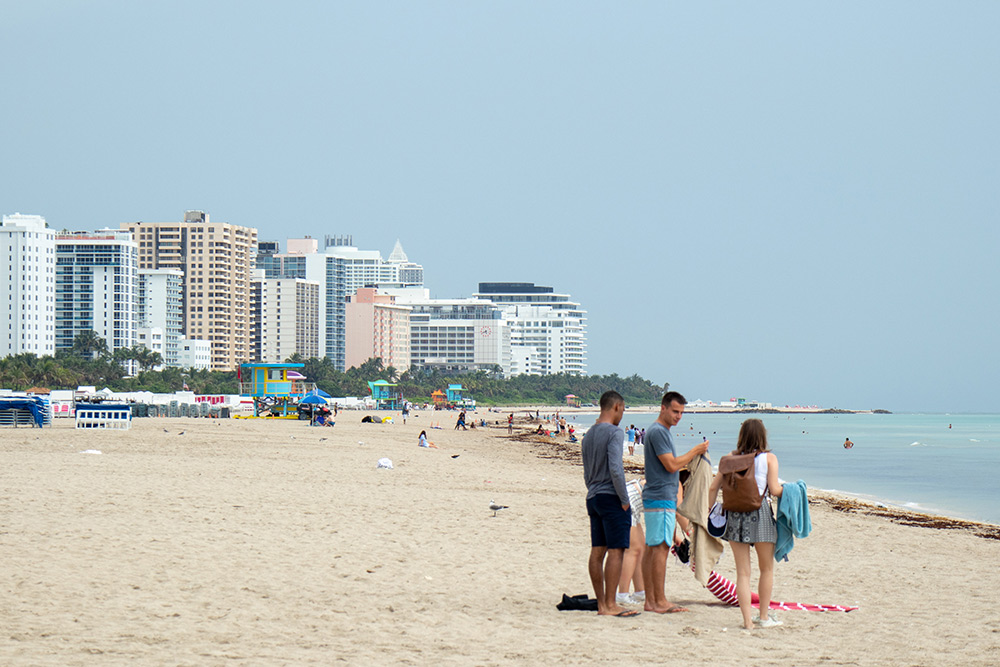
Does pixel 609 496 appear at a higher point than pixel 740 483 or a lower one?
lower

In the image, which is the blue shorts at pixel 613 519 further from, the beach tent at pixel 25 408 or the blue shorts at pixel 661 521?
the beach tent at pixel 25 408

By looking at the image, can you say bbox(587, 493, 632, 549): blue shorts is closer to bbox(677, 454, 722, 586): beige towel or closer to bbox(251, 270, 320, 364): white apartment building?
bbox(677, 454, 722, 586): beige towel

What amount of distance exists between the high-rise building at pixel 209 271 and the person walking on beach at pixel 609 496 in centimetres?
17013

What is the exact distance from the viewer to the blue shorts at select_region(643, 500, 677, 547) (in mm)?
7523

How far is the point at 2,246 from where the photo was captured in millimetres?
136875

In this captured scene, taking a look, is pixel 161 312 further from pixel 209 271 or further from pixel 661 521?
pixel 661 521

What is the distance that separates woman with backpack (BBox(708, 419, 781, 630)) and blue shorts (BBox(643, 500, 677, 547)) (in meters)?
0.38

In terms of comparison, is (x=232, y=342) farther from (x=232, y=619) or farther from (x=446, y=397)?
(x=232, y=619)

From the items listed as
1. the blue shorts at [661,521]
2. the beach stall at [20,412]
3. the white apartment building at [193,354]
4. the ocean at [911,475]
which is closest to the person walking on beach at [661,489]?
the blue shorts at [661,521]

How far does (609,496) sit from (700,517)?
707mm

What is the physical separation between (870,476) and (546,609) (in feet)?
94.8

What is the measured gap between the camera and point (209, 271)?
174125 mm

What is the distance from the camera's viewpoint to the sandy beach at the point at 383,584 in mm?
6402

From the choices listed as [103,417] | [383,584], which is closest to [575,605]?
[383,584]
